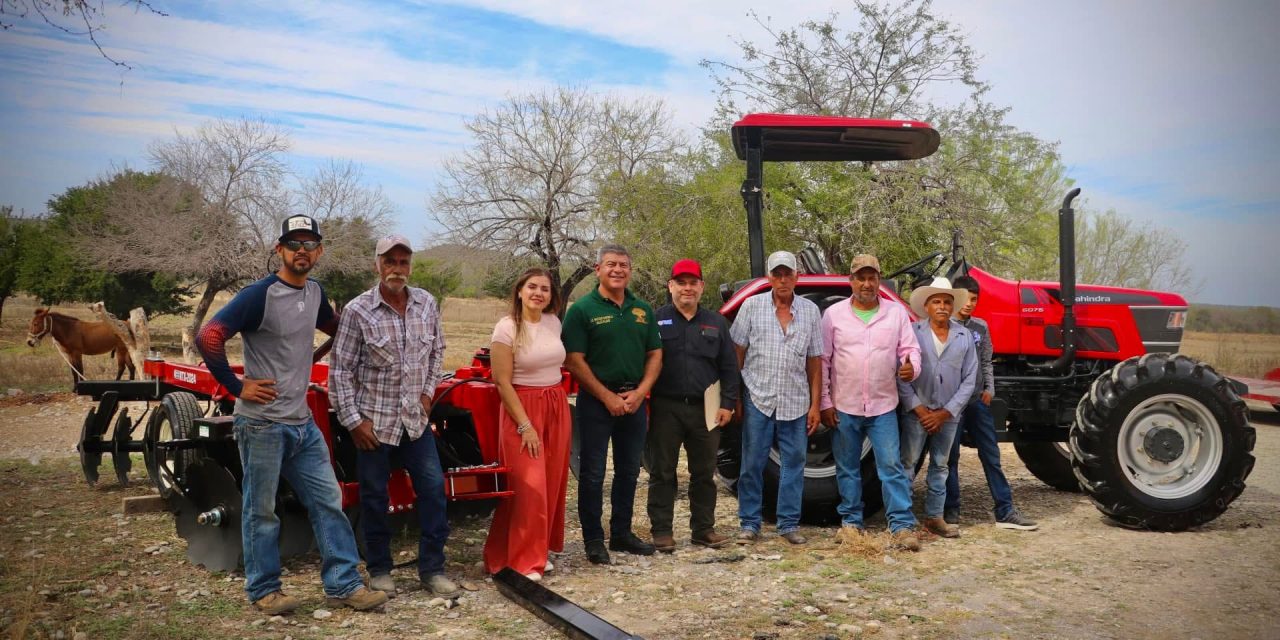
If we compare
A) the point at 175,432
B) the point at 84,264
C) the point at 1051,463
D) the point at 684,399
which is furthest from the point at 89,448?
the point at 84,264

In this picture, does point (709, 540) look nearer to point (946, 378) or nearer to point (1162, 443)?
point (946, 378)

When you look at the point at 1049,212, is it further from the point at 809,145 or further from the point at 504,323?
the point at 504,323

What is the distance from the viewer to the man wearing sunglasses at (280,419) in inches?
169

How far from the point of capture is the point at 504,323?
520 cm

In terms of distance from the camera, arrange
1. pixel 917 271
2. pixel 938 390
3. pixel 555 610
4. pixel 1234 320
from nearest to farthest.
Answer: pixel 555 610, pixel 938 390, pixel 917 271, pixel 1234 320

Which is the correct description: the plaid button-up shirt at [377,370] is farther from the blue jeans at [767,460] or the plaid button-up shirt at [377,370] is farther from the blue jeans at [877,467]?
the blue jeans at [877,467]

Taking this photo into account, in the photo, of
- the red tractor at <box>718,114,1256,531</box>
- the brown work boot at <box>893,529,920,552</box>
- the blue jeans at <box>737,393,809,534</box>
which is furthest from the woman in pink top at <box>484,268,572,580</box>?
the brown work boot at <box>893,529,920,552</box>

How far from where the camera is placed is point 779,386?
19.3 ft

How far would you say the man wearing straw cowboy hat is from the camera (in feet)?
19.7

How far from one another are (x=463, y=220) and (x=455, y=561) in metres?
20.2

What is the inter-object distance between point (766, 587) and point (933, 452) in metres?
1.79

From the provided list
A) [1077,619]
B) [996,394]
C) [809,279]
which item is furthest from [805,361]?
[1077,619]

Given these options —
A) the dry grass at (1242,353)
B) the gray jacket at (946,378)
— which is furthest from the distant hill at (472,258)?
the gray jacket at (946,378)

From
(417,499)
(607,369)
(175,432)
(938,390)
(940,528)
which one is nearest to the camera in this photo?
(417,499)
